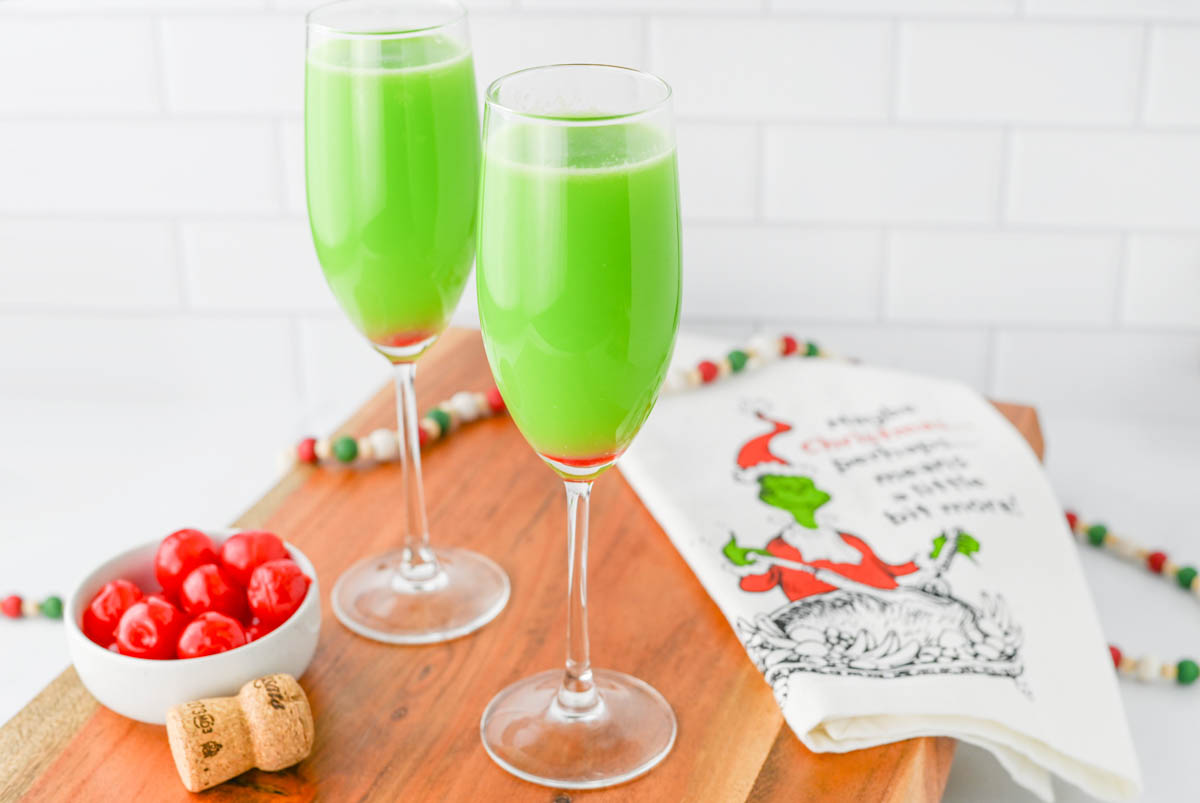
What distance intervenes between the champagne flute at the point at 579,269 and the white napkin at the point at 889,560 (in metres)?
0.15

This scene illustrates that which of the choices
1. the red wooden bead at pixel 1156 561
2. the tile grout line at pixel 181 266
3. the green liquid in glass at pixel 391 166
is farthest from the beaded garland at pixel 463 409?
the tile grout line at pixel 181 266

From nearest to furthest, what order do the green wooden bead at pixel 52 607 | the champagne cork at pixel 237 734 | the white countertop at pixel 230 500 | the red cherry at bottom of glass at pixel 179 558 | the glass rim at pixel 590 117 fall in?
the glass rim at pixel 590 117
the champagne cork at pixel 237 734
the red cherry at bottom of glass at pixel 179 558
the white countertop at pixel 230 500
the green wooden bead at pixel 52 607

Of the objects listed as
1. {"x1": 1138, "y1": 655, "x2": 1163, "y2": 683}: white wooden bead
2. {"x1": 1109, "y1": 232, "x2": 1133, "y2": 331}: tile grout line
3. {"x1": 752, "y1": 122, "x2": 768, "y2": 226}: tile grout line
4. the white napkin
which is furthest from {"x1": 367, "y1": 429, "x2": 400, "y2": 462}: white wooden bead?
{"x1": 1109, "y1": 232, "x2": 1133, "y2": 331}: tile grout line

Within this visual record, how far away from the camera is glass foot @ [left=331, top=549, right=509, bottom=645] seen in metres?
0.94

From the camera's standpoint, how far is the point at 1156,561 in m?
1.20

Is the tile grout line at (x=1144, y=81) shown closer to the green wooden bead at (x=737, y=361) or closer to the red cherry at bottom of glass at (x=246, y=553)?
the green wooden bead at (x=737, y=361)

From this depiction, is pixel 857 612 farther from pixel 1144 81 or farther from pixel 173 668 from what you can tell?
pixel 1144 81

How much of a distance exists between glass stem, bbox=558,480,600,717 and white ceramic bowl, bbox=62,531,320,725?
17 centimetres

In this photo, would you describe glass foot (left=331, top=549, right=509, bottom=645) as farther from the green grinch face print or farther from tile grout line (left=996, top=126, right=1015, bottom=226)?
tile grout line (left=996, top=126, right=1015, bottom=226)

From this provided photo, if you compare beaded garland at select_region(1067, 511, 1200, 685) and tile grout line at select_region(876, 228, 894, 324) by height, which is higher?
tile grout line at select_region(876, 228, 894, 324)

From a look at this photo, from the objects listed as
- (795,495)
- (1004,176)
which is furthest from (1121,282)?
(795,495)

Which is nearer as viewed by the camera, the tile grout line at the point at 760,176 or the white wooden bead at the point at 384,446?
the white wooden bead at the point at 384,446

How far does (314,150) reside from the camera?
852 millimetres

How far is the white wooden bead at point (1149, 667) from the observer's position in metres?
1.06
